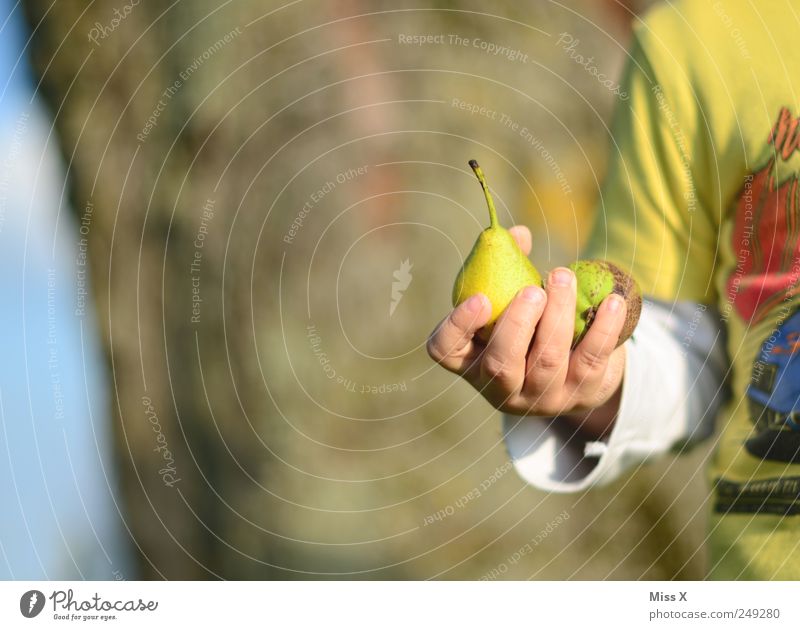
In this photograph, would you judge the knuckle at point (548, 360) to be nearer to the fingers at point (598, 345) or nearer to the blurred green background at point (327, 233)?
the fingers at point (598, 345)

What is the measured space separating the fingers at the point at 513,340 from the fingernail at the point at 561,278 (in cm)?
2

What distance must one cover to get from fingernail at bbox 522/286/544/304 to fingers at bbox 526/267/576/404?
0.4 inches

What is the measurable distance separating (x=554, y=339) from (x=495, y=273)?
3.4 inches

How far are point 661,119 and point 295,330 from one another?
0.71 m

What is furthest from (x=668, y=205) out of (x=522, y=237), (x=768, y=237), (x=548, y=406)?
(x=548, y=406)

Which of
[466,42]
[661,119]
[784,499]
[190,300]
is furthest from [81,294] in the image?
[784,499]

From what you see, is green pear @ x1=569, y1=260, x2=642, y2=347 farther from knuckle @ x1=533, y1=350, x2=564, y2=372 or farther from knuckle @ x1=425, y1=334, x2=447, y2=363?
knuckle @ x1=425, y1=334, x2=447, y2=363

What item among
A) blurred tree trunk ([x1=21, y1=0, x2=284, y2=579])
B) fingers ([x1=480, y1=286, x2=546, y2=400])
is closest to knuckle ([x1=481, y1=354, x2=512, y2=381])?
fingers ([x1=480, y1=286, x2=546, y2=400])

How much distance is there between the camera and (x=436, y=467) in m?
1.67

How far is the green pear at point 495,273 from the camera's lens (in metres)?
0.89

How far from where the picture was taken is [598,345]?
3.01 feet

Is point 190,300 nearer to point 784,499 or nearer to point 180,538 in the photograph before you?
point 180,538

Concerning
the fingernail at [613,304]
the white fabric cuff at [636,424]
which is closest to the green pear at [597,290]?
the fingernail at [613,304]

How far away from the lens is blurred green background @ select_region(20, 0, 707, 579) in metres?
1.58
